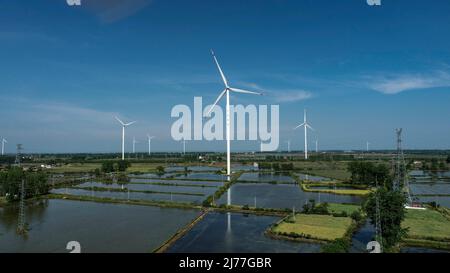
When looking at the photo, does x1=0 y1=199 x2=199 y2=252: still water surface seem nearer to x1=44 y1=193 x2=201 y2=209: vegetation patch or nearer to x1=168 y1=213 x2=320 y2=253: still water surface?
x1=44 y1=193 x2=201 y2=209: vegetation patch

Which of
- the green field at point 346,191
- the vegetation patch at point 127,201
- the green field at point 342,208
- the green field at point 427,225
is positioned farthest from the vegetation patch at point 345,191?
the vegetation patch at point 127,201

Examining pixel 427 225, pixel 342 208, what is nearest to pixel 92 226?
pixel 342 208

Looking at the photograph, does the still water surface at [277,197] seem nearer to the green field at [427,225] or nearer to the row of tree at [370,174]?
the green field at [427,225]

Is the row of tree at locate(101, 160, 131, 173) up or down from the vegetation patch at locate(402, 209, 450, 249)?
up

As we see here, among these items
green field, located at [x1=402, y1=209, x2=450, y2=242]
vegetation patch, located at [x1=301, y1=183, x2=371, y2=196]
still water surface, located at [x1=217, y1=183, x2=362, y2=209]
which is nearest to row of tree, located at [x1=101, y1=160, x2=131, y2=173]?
still water surface, located at [x1=217, y1=183, x2=362, y2=209]

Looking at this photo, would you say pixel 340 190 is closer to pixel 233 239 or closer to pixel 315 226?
pixel 315 226
